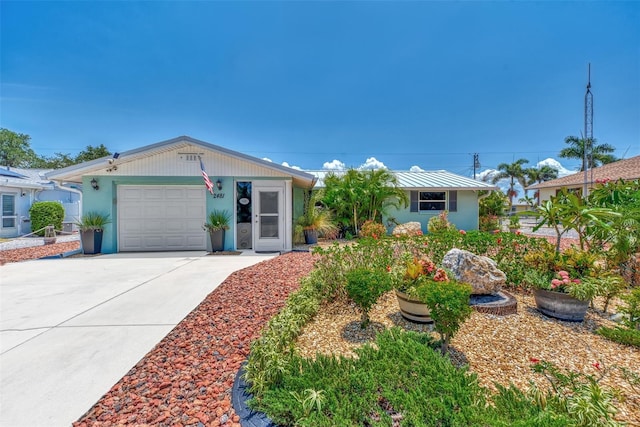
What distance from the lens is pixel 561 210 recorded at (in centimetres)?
404

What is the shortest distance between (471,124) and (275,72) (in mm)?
12131

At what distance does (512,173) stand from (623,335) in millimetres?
38949

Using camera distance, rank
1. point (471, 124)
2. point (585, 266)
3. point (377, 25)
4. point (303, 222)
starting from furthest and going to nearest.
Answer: point (471, 124)
point (303, 222)
point (377, 25)
point (585, 266)

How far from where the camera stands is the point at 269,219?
9.38m

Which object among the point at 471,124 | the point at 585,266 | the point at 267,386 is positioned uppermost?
the point at 471,124

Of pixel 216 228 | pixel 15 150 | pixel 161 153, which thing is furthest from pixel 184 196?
pixel 15 150

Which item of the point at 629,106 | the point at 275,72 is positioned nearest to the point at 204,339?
the point at 275,72

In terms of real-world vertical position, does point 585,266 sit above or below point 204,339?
above

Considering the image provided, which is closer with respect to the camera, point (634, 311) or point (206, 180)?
point (634, 311)

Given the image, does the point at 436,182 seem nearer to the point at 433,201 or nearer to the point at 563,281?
the point at 433,201

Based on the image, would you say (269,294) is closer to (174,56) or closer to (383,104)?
(174,56)

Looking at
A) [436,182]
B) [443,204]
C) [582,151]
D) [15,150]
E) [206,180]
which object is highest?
[15,150]

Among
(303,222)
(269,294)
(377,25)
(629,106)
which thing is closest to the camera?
(269,294)

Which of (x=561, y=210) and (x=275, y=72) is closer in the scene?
(x=561, y=210)
